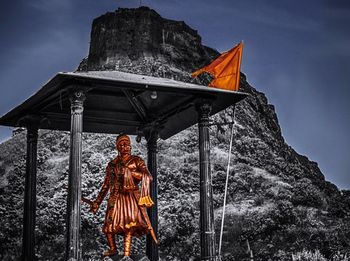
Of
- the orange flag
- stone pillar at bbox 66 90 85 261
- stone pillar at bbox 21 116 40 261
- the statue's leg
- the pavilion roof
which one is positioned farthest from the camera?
the orange flag

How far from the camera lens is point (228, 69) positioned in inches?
572

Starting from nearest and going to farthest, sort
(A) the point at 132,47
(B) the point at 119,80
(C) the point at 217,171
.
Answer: (B) the point at 119,80 < (C) the point at 217,171 < (A) the point at 132,47

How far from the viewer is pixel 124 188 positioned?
13.3 meters

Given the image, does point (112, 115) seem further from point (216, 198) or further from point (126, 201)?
point (216, 198)

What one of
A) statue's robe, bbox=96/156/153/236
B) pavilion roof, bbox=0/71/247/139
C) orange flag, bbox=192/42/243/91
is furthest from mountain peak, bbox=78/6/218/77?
statue's robe, bbox=96/156/153/236

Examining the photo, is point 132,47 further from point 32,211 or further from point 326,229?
point 32,211

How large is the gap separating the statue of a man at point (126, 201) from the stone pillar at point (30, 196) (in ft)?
4.96

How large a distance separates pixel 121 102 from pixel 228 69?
289cm

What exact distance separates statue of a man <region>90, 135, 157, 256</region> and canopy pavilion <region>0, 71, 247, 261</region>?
132 cm

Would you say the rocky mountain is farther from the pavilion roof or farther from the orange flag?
the orange flag

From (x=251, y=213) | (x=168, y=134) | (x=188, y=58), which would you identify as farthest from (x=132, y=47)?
(x=168, y=134)

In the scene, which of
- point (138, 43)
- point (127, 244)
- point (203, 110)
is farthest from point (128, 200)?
point (138, 43)

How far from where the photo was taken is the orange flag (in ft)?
46.8

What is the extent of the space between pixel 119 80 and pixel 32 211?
13.6 ft
